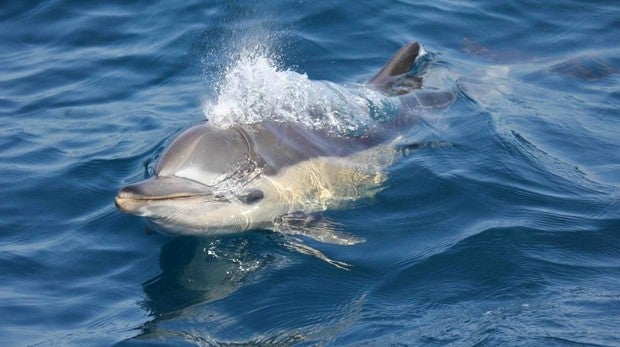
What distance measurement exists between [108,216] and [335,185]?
7.16ft

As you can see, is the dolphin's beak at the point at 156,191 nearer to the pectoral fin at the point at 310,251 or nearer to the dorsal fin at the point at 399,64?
the pectoral fin at the point at 310,251

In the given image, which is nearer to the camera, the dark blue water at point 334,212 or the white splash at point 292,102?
the dark blue water at point 334,212

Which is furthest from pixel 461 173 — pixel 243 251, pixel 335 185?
pixel 243 251

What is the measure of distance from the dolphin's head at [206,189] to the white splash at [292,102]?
404 millimetres

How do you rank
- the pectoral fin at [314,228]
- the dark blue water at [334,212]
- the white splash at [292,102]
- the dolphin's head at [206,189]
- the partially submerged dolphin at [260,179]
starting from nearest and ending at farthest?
the dark blue water at [334,212]
the dolphin's head at [206,189]
the partially submerged dolphin at [260,179]
the pectoral fin at [314,228]
the white splash at [292,102]

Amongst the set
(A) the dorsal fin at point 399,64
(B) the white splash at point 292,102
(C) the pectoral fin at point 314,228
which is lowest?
(C) the pectoral fin at point 314,228

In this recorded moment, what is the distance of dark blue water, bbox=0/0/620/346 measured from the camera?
23.8 feet

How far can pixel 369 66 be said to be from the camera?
13180mm

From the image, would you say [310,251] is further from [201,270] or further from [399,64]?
[399,64]

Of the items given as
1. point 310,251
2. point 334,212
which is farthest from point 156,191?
point 334,212

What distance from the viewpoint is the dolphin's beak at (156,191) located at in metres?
7.51

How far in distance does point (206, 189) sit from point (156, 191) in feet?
1.96

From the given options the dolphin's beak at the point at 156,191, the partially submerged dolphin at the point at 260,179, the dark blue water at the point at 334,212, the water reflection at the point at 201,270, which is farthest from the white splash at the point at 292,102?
the water reflection at the point at 201,270

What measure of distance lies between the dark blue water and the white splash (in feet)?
2.11
